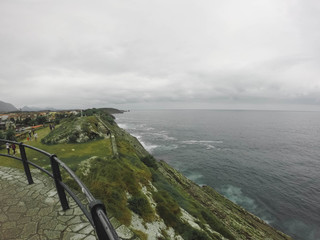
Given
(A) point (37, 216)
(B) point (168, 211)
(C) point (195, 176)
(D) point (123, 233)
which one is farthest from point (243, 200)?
(A) point (37, 216)

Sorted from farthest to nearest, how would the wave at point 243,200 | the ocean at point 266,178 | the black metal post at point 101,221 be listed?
the wave at point 243,200
the ocean at point 266,178
the black metal post at point 101,221

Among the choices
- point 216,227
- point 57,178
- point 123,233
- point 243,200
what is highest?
point 57,178

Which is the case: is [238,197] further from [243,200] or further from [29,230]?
[29,230]

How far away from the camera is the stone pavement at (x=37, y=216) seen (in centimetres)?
313

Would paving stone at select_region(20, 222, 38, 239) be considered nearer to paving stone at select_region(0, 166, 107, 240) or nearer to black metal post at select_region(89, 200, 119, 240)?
paving stone at select_region(0, 166, 107, 240)

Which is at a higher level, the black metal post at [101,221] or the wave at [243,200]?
the black metal post at [101,221]

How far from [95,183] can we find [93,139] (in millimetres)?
13090

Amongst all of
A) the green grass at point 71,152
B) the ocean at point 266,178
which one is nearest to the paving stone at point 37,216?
the green grass at point 71,152

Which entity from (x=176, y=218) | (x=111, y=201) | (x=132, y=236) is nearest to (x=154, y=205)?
(x=176, y=218)

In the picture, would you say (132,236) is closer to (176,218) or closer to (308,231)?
(176,218)

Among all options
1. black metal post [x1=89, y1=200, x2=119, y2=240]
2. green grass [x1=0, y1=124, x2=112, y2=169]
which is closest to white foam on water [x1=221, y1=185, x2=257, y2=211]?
green grass [x1=0, y1=124, x2=112, y2=169]

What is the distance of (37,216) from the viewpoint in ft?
11.8

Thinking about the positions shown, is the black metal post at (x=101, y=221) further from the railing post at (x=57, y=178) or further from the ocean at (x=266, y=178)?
the ocean at (x=266, y=178)

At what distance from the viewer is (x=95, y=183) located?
7660 mm
